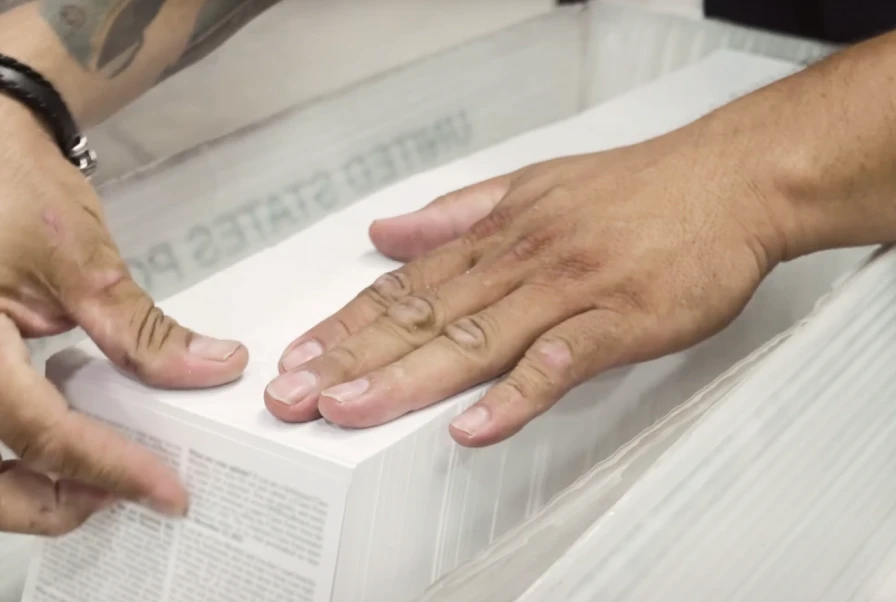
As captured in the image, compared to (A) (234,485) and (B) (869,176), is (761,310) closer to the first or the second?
(B) (869,176)

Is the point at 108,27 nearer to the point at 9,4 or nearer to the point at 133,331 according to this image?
the point at 9,4

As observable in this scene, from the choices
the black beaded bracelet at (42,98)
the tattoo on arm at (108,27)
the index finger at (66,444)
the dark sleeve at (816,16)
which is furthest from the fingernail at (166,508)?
the dark sleeve at (816,16)

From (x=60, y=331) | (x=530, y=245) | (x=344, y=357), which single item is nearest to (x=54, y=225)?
(x=60, y=331)

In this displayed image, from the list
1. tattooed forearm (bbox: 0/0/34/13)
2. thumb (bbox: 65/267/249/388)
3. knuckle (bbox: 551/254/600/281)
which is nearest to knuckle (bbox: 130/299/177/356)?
thumb (bbox: 65/267/249/388)

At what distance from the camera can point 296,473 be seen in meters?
0.42

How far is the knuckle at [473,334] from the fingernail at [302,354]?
0.23 feet

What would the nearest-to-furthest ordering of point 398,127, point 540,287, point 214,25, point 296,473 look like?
point 296,473 < point 540,287 < point 214,25 < point 398,127

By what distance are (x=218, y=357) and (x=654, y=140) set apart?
0.35 m

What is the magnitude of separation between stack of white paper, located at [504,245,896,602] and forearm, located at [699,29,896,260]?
0.12 ft

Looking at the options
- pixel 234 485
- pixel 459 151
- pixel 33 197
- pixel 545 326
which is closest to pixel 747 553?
pixel 545 326

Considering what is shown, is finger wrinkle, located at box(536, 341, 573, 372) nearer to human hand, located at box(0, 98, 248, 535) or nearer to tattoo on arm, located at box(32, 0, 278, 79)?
human hand, located at box(0, 98, 248, 535)

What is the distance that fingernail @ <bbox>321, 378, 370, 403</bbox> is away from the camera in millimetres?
435

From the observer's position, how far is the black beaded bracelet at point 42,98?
0.54 meters

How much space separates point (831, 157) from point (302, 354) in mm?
358
